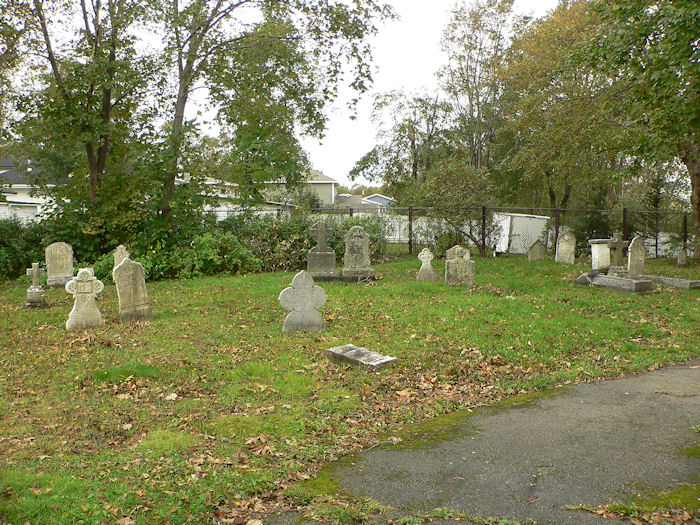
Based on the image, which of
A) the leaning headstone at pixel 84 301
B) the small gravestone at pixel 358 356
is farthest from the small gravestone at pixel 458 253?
the leaning headstone at pixel 84 301

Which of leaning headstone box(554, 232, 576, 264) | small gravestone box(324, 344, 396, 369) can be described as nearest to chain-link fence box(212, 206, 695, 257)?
leaning headstone box(554, 232, 576, 264)

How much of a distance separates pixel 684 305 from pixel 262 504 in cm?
1084

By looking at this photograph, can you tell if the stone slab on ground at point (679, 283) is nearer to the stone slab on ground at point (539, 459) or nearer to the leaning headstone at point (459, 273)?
the leaning headstone at point (459, 273)

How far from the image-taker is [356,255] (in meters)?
15.3

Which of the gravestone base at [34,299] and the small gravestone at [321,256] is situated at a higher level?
the small gravestone at [321,256]

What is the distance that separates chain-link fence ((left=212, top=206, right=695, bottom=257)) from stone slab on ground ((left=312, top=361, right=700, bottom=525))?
14774mm

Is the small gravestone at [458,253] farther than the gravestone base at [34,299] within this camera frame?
Yes

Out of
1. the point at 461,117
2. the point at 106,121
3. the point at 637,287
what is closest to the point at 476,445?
the point at 637,287

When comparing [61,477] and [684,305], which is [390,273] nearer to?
[684,305]

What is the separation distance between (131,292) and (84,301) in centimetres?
77

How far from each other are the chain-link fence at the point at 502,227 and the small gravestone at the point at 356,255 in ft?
16.5

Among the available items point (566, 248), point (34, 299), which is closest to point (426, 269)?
point (566, 248)

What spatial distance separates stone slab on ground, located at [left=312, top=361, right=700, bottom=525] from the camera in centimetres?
408

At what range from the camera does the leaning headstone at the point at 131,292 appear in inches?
385
